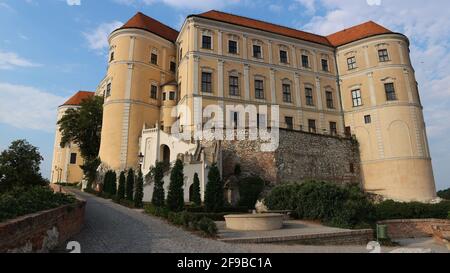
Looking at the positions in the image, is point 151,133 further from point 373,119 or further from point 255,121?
point 373,119

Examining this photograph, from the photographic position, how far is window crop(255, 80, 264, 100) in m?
34.9

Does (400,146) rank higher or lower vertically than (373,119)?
lower

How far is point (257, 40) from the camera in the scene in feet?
120

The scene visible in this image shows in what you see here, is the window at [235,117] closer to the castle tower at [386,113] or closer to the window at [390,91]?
the castle tower at [386,113]

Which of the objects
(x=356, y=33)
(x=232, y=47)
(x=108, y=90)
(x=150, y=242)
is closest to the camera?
(x=150, y=242)

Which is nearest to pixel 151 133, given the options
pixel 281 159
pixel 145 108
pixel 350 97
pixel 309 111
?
pixel 145 108

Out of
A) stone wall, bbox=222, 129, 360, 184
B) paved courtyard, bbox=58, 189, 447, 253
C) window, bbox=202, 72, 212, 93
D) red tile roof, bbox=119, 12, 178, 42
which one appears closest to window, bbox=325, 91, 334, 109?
stone wall, bbox=222, 129, 360, 184

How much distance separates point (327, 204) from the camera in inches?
695

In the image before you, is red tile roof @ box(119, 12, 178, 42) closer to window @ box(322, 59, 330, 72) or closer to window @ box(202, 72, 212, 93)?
window @ box(202, 72, 212, 93)

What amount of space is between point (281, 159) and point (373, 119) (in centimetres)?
1386

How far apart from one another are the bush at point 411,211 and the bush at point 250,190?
905 centimetres

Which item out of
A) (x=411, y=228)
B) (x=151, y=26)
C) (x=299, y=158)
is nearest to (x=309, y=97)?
(x=299, y=158)

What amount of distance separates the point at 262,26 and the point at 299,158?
17879 mm

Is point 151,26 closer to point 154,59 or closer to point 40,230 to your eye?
point 154,59
